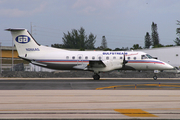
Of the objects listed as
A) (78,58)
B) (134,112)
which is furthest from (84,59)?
(134,112)

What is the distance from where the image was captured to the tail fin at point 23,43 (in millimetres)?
29969

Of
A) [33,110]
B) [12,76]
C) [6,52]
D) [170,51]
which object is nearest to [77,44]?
[6,52]

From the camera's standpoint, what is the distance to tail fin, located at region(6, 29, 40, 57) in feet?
98.3

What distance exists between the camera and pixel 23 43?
1188 inches

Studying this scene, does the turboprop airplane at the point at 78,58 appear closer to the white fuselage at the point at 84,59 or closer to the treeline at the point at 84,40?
the white fuselage at the point at 84,59

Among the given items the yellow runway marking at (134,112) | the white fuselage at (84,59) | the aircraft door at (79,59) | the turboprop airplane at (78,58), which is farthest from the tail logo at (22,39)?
the yellow runway marking at (134,112)

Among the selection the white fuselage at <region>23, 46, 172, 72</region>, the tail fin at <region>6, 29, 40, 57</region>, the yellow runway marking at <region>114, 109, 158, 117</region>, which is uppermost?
the tail fin at <region>6, 29, 40, 57</region>

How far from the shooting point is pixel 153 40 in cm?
9794

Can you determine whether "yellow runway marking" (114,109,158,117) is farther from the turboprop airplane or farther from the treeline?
the treeline

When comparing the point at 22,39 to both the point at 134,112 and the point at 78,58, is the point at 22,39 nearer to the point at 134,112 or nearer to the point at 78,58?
the point at 78,58

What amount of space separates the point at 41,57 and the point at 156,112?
22247 mm

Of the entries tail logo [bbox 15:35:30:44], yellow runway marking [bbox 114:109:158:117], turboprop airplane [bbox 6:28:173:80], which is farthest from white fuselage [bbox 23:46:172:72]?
yellow runway marking [bbox 114:109:158:117]

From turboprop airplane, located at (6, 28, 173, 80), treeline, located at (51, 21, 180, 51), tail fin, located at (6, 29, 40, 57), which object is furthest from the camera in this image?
treeline, located at (51, 21, 180, 51)

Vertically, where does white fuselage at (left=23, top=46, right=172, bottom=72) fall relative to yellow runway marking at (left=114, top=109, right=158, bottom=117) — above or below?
above
